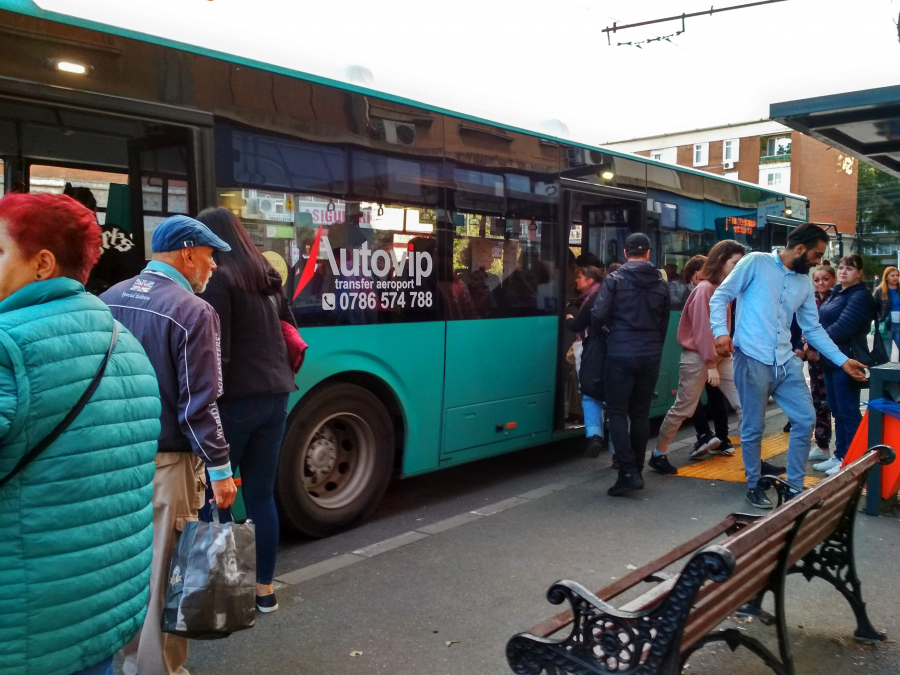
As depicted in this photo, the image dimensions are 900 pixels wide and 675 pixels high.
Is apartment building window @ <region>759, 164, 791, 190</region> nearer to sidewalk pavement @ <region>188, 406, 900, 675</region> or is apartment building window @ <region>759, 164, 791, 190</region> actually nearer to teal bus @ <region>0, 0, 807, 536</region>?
teal bus @ <region>0, 0, 807, 536</region>

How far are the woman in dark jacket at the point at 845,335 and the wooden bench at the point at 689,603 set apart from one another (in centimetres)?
342

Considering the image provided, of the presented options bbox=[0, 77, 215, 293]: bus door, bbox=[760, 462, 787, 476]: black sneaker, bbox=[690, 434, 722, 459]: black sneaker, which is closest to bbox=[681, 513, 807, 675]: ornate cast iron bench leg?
bbox=[0, 77, 215, 293]: bus door

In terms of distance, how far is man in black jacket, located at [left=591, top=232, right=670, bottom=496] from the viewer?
6.28m

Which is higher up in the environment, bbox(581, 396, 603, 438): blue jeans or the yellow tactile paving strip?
bbox(581, 396, 603, 438): blue jeans

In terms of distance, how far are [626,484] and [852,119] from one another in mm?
3068

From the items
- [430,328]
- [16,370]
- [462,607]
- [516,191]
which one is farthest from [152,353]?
[516,191]

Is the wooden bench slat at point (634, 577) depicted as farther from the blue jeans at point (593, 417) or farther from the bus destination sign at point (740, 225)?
the bus destination sign at point (740, 225)

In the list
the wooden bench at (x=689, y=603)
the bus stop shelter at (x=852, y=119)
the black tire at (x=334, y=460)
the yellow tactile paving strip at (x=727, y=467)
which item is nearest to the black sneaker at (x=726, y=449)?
the yellow tactile paving strip at (x=727, y=467)

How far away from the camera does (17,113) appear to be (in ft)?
12.8

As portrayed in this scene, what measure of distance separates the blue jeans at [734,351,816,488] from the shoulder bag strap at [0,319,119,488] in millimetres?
4788

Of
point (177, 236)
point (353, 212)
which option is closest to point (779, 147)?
point (353, 212)

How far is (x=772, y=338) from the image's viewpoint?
5.74 meters

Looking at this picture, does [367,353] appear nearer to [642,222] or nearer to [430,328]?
[430,328]

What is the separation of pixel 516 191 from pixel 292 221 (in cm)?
236
